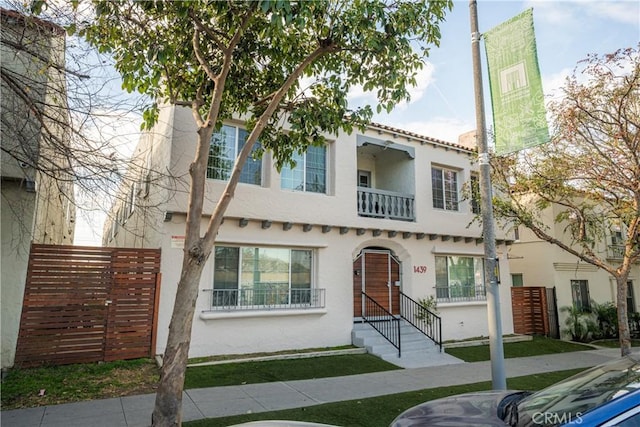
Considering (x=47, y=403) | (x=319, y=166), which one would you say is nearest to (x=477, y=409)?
(x=47, y=403)

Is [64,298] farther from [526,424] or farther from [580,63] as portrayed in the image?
[580,63]

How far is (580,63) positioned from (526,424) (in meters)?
10.4

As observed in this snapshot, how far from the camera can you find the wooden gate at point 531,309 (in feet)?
51.5

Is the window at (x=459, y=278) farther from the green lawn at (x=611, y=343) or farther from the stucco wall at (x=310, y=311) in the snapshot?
the green lawn at (x=611, y=343)

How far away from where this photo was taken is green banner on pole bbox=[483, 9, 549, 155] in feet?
19.2

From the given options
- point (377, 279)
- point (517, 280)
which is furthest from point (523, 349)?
point (517, 280)

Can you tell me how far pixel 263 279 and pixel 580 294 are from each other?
15.3 m

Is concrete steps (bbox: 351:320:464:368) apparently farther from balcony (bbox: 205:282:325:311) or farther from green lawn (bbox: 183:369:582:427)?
green lawn (bbox: 183:369:582:427)

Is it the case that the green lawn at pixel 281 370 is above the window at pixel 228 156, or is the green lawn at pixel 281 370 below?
below

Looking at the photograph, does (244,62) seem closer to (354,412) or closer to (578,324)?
(354,412)

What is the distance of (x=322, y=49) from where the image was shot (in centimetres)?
653

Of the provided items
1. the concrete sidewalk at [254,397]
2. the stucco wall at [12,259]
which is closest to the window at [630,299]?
the concrete sidewalk at [254,397]

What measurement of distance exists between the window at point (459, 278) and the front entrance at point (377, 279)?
1705 mm

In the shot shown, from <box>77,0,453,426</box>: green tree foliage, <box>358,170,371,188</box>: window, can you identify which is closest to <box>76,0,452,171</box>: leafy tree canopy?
<box>77,0,453,426</box>: green tree foliage
